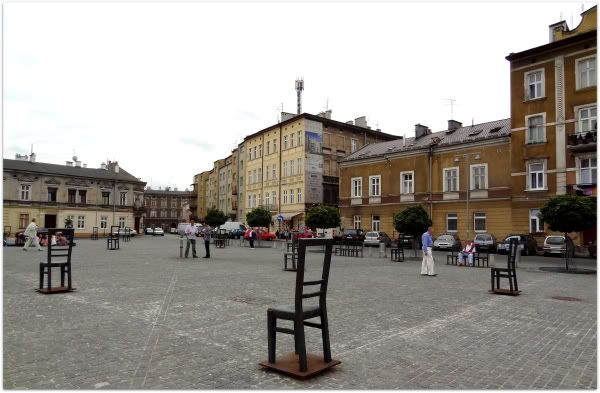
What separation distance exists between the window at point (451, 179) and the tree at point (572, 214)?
18.8 m

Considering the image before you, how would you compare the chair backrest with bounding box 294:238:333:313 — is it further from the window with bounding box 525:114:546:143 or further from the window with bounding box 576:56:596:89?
the window with bounding box 525:114:546:143

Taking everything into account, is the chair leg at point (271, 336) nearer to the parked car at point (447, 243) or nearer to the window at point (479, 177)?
the parked car at point (447, 243)

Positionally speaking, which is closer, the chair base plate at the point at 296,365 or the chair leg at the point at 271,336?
the chair base plate at the point at 296,365

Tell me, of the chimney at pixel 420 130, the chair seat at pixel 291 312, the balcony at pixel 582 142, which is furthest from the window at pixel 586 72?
the chair seat at pixel 291 312

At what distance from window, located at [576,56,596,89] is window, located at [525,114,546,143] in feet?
9.57

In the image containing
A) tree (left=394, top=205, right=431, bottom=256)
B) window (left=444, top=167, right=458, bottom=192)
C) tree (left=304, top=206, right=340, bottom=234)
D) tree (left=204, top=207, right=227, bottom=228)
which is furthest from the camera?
tree (left=204, top=207, right=227, bottom=228)

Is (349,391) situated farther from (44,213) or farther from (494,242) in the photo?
(44,213)

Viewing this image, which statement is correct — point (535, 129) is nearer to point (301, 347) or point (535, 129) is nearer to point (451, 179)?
point (451, 179)

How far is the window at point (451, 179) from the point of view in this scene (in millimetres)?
38594

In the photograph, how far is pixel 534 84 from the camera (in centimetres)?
3253

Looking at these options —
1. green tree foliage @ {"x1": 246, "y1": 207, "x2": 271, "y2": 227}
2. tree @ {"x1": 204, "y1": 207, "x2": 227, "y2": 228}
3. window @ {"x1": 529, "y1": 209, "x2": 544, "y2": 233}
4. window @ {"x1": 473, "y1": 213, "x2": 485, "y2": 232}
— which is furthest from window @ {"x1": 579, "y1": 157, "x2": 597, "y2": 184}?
tree @ {"x1": 204, "y1": 207, "x2": 227, "y2": 228}

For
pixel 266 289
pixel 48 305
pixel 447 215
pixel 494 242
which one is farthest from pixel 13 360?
pixel 447 215

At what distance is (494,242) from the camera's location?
3266 cm

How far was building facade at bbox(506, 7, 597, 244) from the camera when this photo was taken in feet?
97.3
